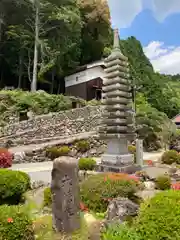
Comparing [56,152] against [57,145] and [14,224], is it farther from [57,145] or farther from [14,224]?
[14,224]

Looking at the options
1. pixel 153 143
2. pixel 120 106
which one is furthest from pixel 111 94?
pixel 153 143

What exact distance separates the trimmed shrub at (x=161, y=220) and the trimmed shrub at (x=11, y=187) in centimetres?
511

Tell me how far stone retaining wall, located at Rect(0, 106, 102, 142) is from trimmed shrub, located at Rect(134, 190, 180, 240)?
19.9m

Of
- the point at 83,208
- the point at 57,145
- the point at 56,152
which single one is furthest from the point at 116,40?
the point at 57,145

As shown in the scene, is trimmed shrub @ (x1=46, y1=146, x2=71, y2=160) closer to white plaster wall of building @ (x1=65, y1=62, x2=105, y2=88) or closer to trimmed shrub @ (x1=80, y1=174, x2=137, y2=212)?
trimmed shrub @ (x1=80, y1=174, x2=137, y2=212)

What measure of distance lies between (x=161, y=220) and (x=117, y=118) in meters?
9.69

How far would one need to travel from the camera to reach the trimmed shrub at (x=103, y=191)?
7.62 meters

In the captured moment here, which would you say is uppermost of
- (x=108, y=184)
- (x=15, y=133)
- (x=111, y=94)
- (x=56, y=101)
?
(x=56, y=101)

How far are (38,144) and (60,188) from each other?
57.6 ft

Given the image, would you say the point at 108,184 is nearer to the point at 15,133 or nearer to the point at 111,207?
the point at 111,207

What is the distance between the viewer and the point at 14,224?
191 inches

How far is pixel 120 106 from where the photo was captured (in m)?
13.8

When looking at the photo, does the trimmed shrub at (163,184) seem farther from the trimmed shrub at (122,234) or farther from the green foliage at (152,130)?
the green foliage at (152,130)

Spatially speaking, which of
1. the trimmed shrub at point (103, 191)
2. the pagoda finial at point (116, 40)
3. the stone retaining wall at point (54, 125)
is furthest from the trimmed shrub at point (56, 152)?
the trimmed shrub at point (103, 191)
